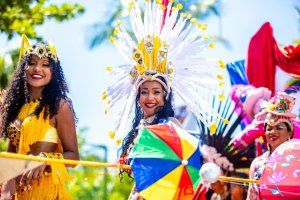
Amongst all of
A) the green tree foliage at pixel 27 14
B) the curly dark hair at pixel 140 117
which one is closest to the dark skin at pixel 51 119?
the curly dark hair at pixel 140 117

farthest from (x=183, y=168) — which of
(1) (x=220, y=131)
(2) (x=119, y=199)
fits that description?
(2) (x=119, y=199)

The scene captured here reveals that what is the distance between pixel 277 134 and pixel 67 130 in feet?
7.28

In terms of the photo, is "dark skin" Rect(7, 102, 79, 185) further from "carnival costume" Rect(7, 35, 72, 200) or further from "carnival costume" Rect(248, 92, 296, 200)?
"carnival costume" Rect(248, 92, 296, 200)

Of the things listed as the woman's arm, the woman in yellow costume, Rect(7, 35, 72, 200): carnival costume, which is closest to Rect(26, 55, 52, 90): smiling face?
the woman in yellow costume

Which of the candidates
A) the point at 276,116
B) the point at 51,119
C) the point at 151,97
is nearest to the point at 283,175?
the point at 151,97

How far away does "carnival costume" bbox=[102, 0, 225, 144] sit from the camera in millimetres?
6504

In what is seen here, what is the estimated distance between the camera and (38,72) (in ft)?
19.4

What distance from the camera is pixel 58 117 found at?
229 inches

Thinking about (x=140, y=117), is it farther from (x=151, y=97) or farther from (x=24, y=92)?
(x=24, y=92)

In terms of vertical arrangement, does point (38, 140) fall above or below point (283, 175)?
above

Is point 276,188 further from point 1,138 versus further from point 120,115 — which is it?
point 1,138

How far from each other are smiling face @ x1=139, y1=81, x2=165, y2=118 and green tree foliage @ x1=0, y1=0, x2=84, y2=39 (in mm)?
6099

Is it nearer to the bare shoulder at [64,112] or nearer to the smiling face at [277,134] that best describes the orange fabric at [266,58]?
the smiling face at [277,134]

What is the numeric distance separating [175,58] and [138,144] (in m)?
1.35
